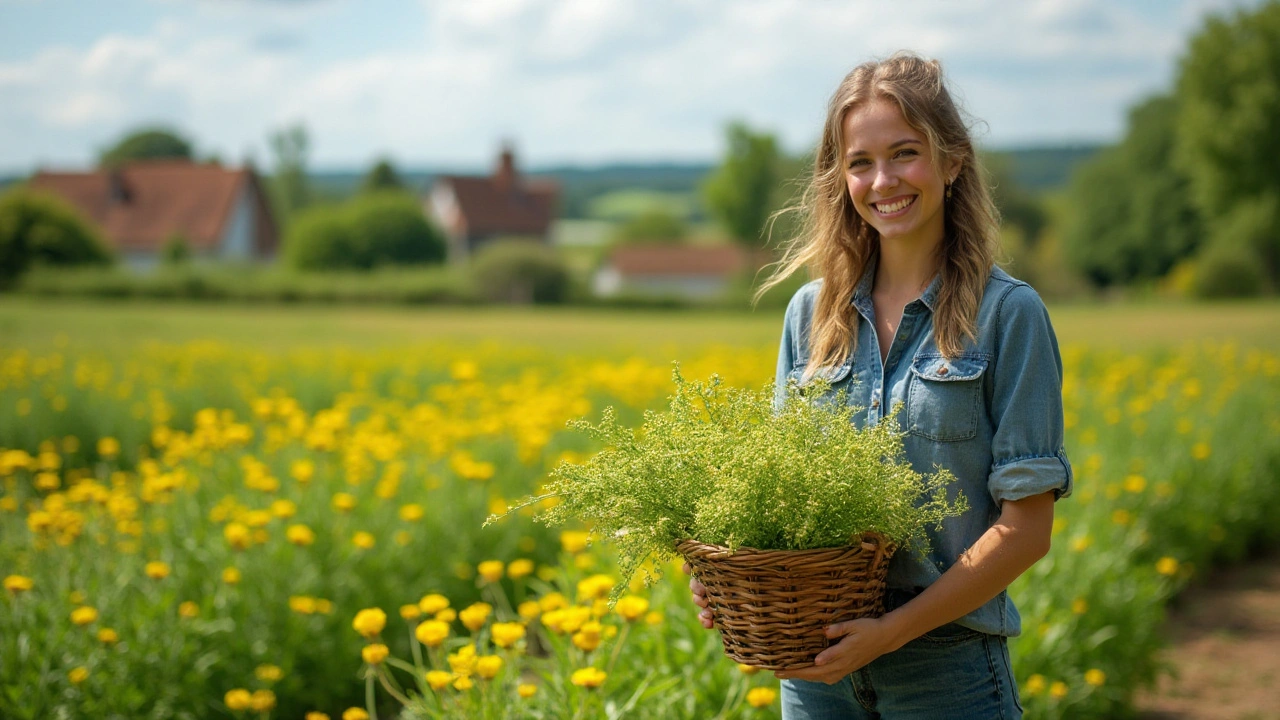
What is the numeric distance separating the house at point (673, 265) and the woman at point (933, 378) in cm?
6426

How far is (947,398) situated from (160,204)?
55813mm

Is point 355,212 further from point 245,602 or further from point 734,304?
point 245,602

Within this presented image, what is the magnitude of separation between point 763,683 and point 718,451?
58.6 inches

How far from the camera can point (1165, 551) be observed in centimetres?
595

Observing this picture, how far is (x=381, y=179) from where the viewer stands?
7106 centimetres

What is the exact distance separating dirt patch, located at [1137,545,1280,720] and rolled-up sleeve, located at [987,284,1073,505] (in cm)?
339

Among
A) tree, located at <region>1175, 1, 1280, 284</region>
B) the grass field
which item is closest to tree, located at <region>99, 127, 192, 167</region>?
the grass field

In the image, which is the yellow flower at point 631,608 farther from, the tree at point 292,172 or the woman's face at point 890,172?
the tree at point 292,172


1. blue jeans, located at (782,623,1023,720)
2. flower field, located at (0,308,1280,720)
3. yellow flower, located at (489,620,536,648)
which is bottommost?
flower field, located at (0,308,1280,720)

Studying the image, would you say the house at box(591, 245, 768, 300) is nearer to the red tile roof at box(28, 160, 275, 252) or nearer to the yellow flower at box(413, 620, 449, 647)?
the red tile roof at box(28, 160, 275, 252)

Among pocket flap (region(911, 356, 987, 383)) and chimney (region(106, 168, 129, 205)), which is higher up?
chimney (region(106, 168, 129, 205))

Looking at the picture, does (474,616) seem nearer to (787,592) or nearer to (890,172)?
(787,592)

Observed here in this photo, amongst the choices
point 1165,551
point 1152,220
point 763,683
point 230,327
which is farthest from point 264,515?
point 1152,220

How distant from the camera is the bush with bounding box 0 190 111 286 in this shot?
2973 centimetres
